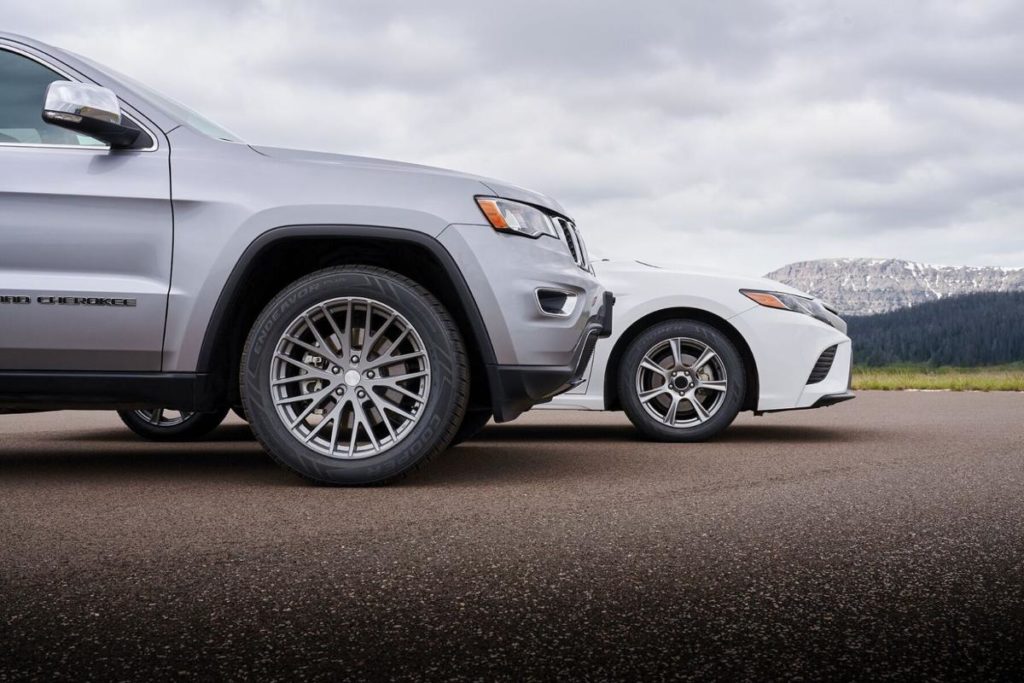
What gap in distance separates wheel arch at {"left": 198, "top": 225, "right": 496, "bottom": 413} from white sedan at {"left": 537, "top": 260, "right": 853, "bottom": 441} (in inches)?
76.9

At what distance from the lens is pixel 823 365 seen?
6137mm

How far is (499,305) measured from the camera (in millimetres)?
3969

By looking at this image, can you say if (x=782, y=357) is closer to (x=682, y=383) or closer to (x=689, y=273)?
(x=682, y=383)

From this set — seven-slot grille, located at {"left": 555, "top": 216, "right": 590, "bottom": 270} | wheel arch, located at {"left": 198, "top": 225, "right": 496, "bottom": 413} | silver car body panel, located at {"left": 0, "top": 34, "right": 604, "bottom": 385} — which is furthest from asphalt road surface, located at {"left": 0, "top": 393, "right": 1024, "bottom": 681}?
seven-slot grille, located at {"left": 555, "top": 216, "right": 590, "bottom": 270}

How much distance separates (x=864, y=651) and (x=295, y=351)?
9.11 feet

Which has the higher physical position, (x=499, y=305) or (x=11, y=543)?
(x=499, y=305)

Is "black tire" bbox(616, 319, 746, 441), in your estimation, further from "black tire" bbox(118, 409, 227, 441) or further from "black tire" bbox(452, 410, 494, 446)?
"black tire" bbox(118, 409, 227, 441)

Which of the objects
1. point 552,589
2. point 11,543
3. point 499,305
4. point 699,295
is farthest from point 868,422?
point 11,543

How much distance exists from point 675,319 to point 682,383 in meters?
0.42

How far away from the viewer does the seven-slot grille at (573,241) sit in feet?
15.5

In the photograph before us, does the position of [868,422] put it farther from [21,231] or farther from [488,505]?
[21,231]

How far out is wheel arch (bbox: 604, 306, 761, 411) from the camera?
6.06m

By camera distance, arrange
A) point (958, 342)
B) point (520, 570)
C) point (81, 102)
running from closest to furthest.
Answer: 1. point (520, 570)
2. point (81, 102)
3. point (958, 342)

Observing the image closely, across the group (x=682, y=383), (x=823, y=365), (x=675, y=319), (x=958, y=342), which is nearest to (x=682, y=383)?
(x=682, y=383)
